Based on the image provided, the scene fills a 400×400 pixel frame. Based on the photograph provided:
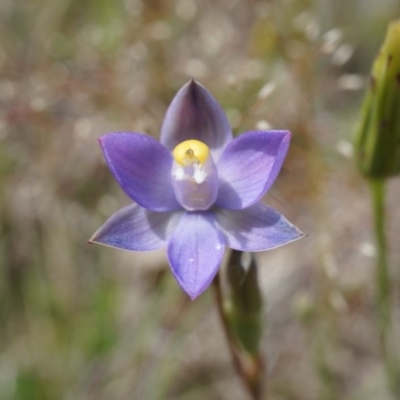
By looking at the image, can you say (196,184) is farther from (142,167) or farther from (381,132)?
(381,132)

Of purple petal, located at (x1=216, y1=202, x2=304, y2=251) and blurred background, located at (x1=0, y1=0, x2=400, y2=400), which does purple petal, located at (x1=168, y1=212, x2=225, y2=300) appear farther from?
blurred background, located at (x1=0, y1=0, x2=400, y2=400)

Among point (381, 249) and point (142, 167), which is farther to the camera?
point (381, 249)

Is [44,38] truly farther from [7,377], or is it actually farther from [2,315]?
[7,377]

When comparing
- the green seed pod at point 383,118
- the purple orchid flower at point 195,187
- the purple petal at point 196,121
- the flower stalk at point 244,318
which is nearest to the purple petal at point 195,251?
the purple orchid flower at point 195,187

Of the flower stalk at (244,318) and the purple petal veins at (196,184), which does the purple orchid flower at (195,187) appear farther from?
the flower stalk at (244,318)

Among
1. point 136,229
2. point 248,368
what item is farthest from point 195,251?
point 248,368
